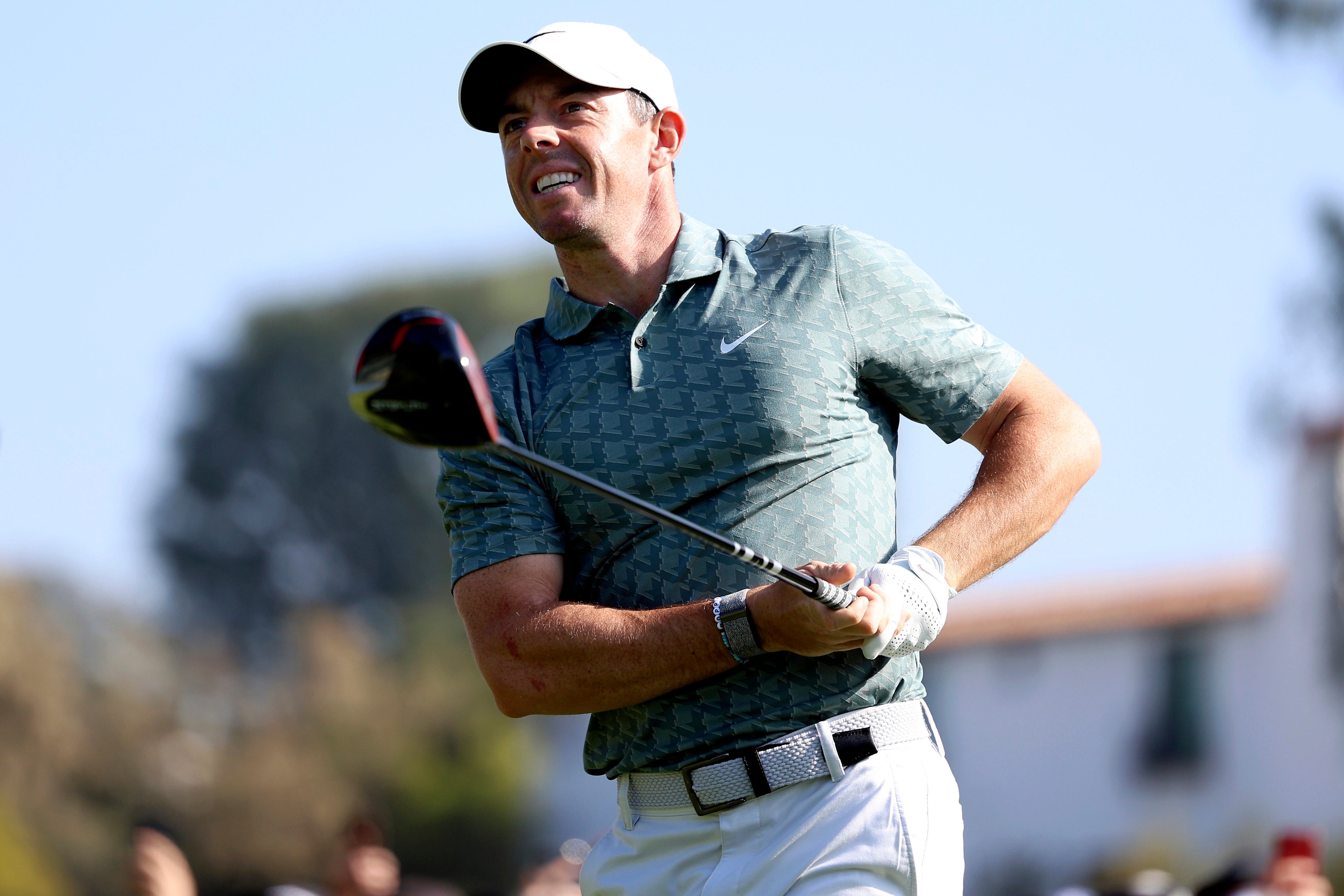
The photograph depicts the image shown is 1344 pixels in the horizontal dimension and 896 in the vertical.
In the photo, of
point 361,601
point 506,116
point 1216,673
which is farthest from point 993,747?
point 506,116

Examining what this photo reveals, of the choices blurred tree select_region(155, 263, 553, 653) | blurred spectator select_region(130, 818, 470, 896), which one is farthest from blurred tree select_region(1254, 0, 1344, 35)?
blurred tree select_region(155, 263, 553, 653)

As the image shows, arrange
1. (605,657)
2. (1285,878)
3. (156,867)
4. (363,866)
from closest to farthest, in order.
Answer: (605,657) < (156,867) < (1285,878) < (363,866)

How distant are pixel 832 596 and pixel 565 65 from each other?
1538mm

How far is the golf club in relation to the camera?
3.65 meters

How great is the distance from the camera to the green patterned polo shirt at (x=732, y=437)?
403cm

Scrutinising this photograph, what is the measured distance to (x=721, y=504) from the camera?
4.08m

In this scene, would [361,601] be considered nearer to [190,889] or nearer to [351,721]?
[351,721]

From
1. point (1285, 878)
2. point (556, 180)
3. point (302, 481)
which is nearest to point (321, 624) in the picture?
point (302, 481)

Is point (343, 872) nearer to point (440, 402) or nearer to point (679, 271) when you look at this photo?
point (679, 271)

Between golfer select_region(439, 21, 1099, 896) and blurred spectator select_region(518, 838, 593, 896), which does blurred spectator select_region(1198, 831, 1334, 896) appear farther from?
golfer select_region(439, 21, 1099, 896)

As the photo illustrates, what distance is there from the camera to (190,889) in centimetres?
677

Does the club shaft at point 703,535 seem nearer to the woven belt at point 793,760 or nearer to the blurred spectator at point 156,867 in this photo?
the woven belt at point 793,760

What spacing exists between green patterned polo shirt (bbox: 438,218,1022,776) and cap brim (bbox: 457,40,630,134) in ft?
1.48

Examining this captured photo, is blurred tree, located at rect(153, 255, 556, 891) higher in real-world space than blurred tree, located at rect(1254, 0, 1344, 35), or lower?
lower
